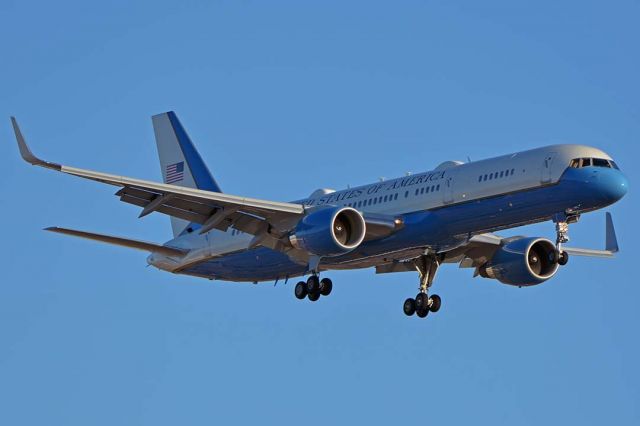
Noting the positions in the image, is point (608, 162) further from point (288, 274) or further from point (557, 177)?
point (288, 274)

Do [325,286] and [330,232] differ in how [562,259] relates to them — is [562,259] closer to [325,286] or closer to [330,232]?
[330,232]

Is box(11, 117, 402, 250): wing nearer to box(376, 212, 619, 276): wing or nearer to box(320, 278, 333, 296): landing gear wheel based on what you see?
box(320, 278, 333, 296): landing gear wheel

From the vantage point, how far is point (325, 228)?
5494 cm

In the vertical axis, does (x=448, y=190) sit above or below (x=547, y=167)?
below

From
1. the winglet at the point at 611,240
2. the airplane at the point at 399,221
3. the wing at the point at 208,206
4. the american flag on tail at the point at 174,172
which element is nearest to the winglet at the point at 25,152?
the airplane at the point at 399,221

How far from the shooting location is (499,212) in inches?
2133

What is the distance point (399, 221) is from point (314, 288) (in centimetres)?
515

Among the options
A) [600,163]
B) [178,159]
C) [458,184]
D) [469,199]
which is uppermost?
[178,159]

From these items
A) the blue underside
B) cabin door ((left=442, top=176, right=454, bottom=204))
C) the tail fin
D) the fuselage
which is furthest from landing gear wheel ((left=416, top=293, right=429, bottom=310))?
the tail fin

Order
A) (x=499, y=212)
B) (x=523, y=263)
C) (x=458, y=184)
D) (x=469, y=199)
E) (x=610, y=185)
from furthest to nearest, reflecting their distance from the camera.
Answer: (x=523, y=263) → (x=458, y=184) → (x=469, y=199) → (x=499, y=212) → (x=610, y=185)

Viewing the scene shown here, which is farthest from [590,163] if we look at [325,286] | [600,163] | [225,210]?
[225,210]

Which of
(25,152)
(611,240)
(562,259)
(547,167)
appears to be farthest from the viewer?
(611,240)

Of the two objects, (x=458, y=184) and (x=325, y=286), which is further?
(x=325, y=286)

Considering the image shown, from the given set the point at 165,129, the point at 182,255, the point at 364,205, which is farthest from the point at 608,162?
the point at 165,129
